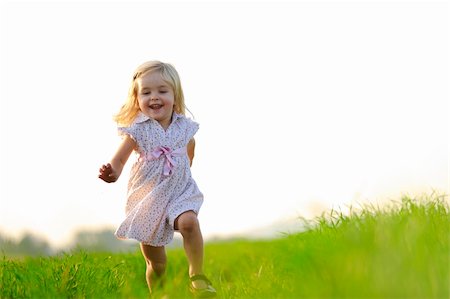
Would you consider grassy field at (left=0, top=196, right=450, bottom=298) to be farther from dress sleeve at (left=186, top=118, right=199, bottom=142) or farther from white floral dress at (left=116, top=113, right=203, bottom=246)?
dress sleeve at (left=186, top=118, right=199, bottom=142)

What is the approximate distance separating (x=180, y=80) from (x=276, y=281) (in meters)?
1.78

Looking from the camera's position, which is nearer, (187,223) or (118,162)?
(187,223)

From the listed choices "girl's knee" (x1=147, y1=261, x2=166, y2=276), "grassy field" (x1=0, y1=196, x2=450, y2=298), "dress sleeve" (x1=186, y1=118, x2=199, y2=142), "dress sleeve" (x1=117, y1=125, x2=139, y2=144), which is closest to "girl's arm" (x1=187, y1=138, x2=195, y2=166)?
"dress sleeve" (x1=186, y1=118, x2=199, y2=142)

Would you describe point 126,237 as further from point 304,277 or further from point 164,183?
Answer: point 304,277

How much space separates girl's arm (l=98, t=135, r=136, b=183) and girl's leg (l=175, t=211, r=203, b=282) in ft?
1.78

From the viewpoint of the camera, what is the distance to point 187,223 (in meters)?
4.85

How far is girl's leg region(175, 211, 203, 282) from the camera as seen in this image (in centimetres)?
486

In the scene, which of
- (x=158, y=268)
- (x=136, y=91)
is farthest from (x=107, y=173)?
(x=158, y=268)

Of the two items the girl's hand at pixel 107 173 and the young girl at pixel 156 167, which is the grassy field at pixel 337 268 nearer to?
the young girl at pixel 156 167

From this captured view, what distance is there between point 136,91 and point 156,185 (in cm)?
75

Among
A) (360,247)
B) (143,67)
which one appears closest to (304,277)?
(360,247)

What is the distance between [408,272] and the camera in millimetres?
2635

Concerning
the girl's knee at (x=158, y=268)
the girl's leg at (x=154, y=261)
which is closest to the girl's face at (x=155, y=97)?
the girl's leg at (x=154, y=261)

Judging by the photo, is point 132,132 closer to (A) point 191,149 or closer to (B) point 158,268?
(A) point 191,149
